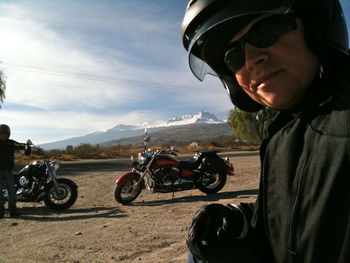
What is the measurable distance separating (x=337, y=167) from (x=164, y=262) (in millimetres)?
2576

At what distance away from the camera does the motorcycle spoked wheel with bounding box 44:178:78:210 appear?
19.7 feet

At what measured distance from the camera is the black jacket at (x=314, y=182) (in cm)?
83

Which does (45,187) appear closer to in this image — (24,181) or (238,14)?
(24,181)

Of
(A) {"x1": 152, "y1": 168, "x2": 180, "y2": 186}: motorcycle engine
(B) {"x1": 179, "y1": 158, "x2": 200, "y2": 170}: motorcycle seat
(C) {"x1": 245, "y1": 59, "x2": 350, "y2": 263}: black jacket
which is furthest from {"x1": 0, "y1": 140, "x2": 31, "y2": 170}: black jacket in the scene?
(C) {"x1": 245, "y1": 59, "x2": 350, "y2": 263}: black jacket

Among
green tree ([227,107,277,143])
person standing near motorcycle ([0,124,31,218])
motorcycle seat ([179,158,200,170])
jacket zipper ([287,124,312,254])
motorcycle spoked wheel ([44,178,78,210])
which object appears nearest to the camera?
jacket zipper ([287,124,312,254])

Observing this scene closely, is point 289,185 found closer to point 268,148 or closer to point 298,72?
point 268,148

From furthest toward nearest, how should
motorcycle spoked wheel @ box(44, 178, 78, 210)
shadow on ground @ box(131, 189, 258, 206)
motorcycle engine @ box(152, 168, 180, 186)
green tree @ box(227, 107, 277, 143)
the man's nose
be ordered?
1. green tree @ box(227, 107, 277, 143)
2. motorcycle engine @ box(152, 168, 180, 186)
3. shadow on ground @ box(131, 189, 258, 206)
4. motorcycle spoked wheel @ box(44, 178, 78, 210)
5. the man's nose

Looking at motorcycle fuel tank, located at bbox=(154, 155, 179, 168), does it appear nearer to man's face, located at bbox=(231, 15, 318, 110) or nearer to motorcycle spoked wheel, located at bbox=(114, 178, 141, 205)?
motorcycle spoked wheel, located at bbox=(114, 178, 141, 205)

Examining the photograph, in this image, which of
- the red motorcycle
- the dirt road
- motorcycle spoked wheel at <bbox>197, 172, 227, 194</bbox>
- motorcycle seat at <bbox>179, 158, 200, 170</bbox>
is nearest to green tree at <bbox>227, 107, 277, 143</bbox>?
motorcycle spoked wheel at <bbox>197, 172, 227, 194</bbox>

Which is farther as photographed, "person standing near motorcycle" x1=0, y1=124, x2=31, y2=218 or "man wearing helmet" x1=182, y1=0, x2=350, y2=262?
"person standing near motorcycle" x1=0, y1=124, x2=31, y2=218

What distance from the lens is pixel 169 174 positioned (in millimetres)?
6832

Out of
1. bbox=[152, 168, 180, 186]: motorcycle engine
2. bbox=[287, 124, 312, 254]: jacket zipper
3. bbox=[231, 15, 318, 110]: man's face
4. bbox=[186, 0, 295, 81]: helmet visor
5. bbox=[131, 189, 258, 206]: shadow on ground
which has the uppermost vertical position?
bbox=[186, 0, 295, 81]: helmet visor

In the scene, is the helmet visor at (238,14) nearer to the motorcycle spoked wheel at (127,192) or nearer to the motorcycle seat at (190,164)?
the motorcycle spoked wheel at (127,192)

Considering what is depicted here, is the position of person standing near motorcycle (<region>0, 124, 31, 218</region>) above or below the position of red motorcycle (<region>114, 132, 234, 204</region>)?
above
